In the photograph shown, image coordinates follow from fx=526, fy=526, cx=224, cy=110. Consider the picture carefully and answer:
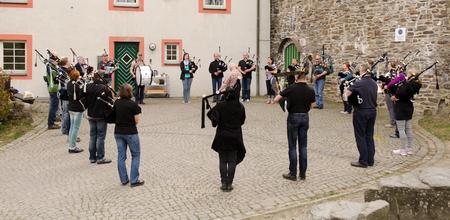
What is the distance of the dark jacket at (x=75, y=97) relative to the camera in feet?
35.0

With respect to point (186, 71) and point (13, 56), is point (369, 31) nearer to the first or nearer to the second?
point (186, 71)

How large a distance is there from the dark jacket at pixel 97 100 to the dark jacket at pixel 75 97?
43cm

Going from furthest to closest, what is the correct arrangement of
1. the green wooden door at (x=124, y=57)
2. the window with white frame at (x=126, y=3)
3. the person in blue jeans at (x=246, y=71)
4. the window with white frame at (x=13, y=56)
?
the green wooden door at (x=124, y=57) → the window with white frame at (x=126, y=3) → the window with white frame at (x=13, y=56) → the person in blue jeans at (x=246, y=71)

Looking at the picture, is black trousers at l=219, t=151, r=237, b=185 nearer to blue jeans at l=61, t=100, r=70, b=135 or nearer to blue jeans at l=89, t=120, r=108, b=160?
blue jeans at l=89, t=120, r=108, b=160

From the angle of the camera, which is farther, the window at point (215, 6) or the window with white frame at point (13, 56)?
the window at point (215, 6)

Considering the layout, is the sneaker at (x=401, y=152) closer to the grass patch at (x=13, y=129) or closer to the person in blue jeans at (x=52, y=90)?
the person in blue jeans at (x=52, y=90)

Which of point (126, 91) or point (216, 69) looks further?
point (216, 69)

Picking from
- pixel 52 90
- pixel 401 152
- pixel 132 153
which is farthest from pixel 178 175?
pixel 52 90

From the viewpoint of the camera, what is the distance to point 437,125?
14320 millimetres

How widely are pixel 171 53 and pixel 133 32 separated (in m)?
1.86

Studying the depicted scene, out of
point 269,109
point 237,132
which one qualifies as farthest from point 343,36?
point 237,132

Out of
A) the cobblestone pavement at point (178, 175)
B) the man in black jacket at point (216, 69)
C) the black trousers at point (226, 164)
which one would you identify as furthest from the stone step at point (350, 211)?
the man in black jacket at point (216, 69)

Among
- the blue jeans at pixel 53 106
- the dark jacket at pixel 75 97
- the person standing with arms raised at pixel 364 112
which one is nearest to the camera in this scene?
the person standing with arms raised at pixel 364 112

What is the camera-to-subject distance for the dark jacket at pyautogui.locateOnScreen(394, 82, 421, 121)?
10.3 m
